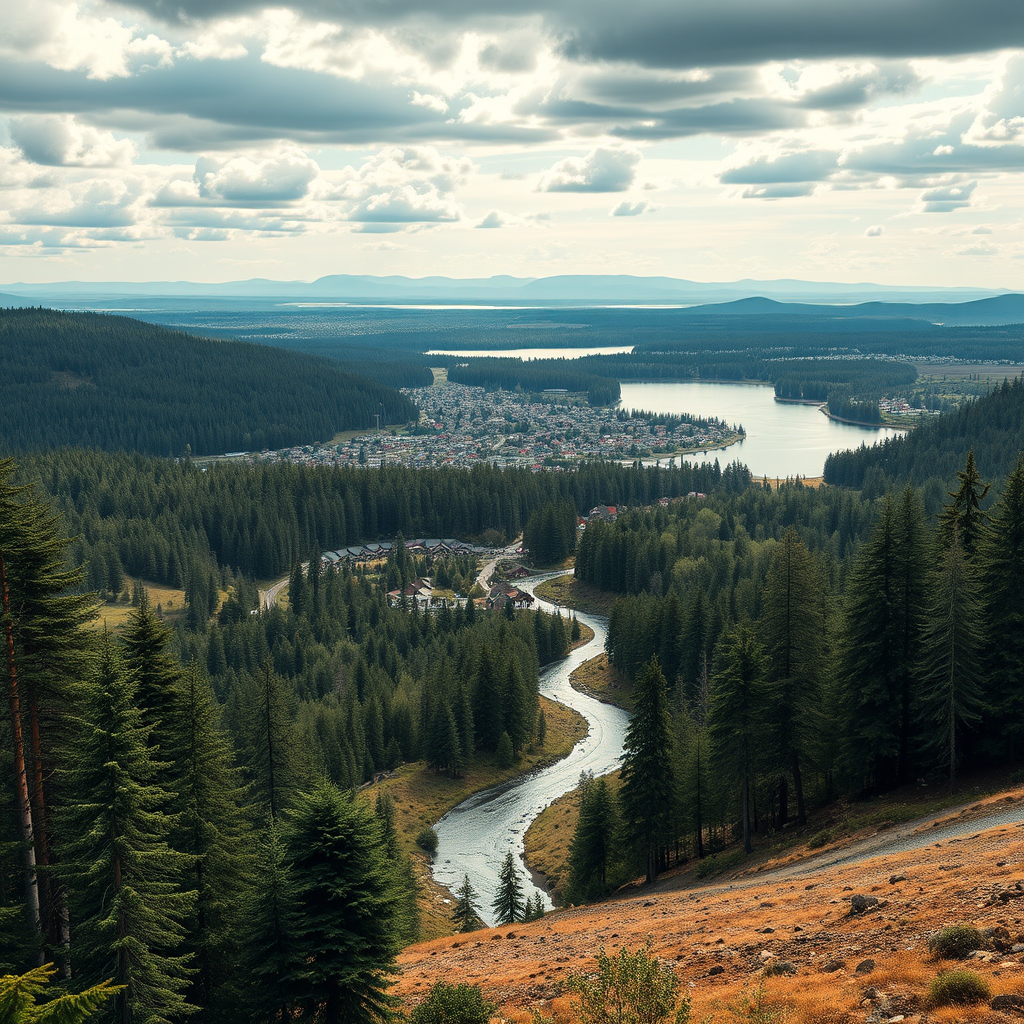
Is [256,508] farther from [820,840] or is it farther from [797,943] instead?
[797,943]

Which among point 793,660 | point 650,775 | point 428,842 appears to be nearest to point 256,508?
point 428,842

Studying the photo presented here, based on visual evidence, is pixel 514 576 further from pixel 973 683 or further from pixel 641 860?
pixel 973 683

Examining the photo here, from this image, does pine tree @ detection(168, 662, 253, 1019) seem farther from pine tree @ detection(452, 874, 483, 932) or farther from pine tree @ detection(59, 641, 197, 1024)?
pine tree @ detection(452, 874, 483, 932)

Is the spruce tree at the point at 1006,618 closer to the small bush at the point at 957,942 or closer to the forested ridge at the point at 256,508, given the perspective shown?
the small bush at the point at 957,942

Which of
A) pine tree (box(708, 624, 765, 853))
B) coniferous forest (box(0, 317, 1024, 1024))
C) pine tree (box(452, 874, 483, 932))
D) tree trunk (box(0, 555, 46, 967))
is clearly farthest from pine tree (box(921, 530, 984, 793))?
tree trunk (box(0, 555, 46, 967))

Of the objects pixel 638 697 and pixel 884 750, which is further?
pixel 638 697

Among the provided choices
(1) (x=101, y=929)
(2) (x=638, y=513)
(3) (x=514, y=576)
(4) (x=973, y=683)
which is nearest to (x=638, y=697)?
(4) (x=973, y=683)
